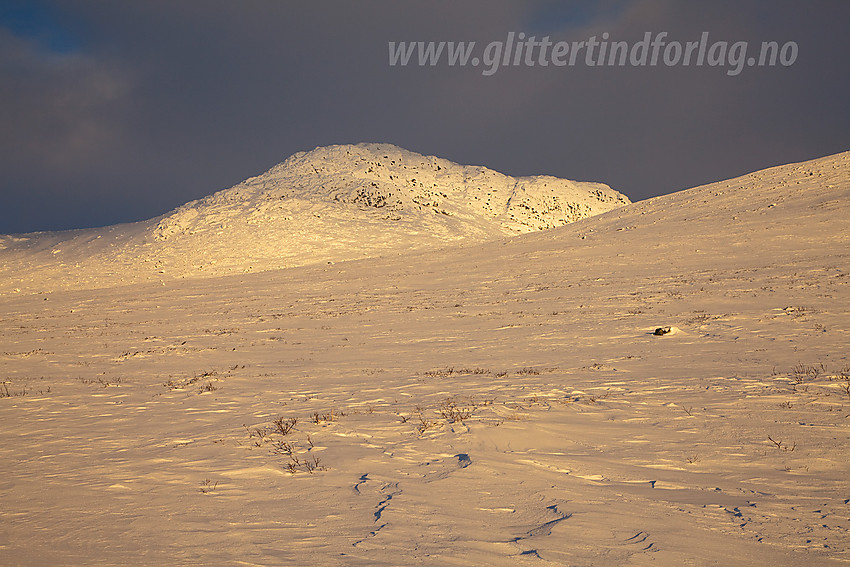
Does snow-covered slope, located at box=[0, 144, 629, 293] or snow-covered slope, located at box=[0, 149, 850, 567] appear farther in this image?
snow-covered slope, located at box=[0, 144, 629, 293]

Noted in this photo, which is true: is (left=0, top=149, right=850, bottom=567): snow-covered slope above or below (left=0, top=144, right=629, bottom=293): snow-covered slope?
below

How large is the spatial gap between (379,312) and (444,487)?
20.2m

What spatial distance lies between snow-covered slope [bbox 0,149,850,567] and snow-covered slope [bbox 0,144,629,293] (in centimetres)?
3323

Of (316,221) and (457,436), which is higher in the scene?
(316,221)

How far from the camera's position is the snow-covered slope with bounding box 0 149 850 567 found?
4379mm

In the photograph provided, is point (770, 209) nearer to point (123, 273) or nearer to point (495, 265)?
point (495, 265)

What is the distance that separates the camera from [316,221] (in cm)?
6506

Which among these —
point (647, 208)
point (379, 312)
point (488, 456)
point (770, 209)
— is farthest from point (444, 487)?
point (647, 208)

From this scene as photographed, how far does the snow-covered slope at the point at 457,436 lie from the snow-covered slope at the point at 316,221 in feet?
109

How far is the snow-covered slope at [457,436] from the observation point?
438cm

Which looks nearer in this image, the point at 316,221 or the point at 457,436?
the point at 457,436

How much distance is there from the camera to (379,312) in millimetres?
25641

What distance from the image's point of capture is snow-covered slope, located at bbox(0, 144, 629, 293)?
55375 millimetres

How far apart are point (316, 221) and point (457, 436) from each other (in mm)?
60103
